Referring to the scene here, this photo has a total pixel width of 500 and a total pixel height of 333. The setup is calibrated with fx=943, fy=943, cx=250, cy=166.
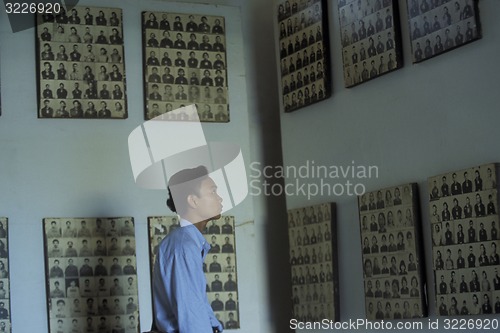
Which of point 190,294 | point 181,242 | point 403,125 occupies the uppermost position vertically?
point 403,125

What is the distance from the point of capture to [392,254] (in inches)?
201

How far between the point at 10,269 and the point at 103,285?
1.78ft

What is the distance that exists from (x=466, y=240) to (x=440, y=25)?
3.59ft

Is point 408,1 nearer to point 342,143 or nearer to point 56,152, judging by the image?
point 342,143

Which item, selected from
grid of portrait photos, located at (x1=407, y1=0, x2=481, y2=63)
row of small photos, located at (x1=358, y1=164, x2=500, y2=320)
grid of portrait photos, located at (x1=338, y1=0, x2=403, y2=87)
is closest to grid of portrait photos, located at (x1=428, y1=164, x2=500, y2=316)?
row of small photos, located at (x1=358, y1=164, x2=500, y2=320)

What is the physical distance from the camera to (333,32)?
5.73m

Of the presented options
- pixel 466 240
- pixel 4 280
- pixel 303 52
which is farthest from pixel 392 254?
pixel 4 280

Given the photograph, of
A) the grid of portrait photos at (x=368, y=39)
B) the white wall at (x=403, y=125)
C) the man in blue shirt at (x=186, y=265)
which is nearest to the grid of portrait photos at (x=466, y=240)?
the white wall at (x=403, y=125)

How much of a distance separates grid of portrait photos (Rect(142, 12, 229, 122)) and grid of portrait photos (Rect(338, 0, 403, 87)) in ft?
3.09

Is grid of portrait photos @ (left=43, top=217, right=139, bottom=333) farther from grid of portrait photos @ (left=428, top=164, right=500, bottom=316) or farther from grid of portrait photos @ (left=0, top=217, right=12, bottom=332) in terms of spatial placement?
grid of portrait photos @ (left=428, top=164, right=500, bottom=316)

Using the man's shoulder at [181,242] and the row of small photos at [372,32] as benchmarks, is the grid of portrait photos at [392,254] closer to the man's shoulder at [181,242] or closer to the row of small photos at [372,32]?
the row of small photos at [372,32]

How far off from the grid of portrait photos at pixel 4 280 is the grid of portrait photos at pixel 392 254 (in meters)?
2.02

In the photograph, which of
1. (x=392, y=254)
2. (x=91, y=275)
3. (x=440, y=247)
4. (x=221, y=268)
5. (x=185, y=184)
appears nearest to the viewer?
(x=440, y=247)

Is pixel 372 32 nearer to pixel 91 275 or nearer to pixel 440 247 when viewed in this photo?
pixel 440 247
